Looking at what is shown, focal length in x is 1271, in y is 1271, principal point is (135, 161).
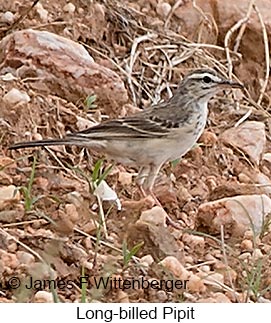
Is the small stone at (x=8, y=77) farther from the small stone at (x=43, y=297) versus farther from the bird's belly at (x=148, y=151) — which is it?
the small stone at (x=43, y=297)

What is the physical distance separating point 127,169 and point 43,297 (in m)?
1.90

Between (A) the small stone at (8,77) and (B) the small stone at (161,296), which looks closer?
(B) the small stone at (161,296)

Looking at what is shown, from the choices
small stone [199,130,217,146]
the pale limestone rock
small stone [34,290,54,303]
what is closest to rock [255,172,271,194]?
small stone [199,130,217,146]

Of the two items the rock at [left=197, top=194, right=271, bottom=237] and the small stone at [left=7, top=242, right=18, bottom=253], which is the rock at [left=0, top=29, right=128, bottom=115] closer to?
the rock at [left=197, top=194, right=271, bottom=237]

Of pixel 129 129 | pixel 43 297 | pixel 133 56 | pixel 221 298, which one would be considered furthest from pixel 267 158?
pixel 43 297

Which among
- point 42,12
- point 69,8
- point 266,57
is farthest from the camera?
point 266,57

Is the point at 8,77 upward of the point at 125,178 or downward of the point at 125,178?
upward

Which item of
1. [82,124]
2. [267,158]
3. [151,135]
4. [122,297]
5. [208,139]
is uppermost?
[151,135]

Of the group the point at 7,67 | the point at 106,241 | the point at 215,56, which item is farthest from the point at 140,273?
the point at 215,56

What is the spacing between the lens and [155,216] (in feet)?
20.5

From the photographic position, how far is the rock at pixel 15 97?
695 centimetres

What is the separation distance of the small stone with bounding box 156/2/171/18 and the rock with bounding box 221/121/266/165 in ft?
3.71

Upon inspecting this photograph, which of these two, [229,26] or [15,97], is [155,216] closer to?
[15,97]

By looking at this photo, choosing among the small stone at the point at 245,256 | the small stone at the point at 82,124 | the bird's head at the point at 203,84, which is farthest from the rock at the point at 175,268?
the small stone at the point at 82,124
